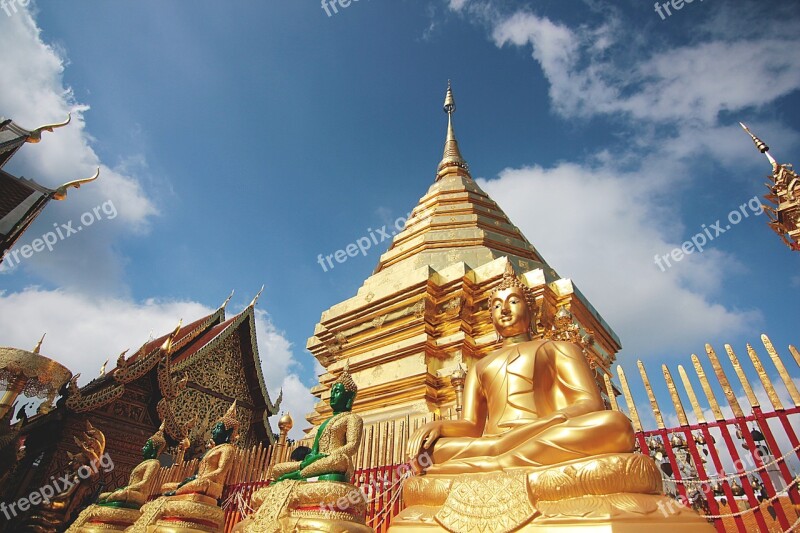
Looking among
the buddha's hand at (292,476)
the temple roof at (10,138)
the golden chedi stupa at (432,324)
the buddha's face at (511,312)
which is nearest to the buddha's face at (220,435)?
the golden chedi stupa at (432,324)

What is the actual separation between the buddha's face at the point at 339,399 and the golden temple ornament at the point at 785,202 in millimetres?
7628

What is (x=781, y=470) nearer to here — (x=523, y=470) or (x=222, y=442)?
(x=523, y=470)

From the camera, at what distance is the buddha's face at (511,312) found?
3457 mm

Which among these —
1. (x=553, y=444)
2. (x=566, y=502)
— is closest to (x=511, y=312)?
(x=553, y=444)

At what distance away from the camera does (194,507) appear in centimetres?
376

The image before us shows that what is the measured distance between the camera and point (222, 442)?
4.56 m

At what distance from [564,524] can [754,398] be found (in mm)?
→ 1764

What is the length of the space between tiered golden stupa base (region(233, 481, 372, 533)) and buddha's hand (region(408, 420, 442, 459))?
0.42m

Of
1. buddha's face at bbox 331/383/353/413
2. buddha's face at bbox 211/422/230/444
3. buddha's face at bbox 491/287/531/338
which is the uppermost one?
buddha's face at bbox 491/287/531/338

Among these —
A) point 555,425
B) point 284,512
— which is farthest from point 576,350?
point 284,512

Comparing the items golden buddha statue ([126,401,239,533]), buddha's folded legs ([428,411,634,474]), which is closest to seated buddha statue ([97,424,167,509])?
golden buddha statue ([126,401,239,533])

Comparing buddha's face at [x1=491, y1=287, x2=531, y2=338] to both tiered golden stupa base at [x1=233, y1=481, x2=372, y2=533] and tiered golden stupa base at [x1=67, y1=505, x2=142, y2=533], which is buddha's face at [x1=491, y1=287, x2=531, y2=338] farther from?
tiered golden stupa base at [x1=67, y1=505, x2=142, y2=533]

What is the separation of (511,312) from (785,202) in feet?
21.4

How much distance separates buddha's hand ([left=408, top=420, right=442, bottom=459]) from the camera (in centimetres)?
271
